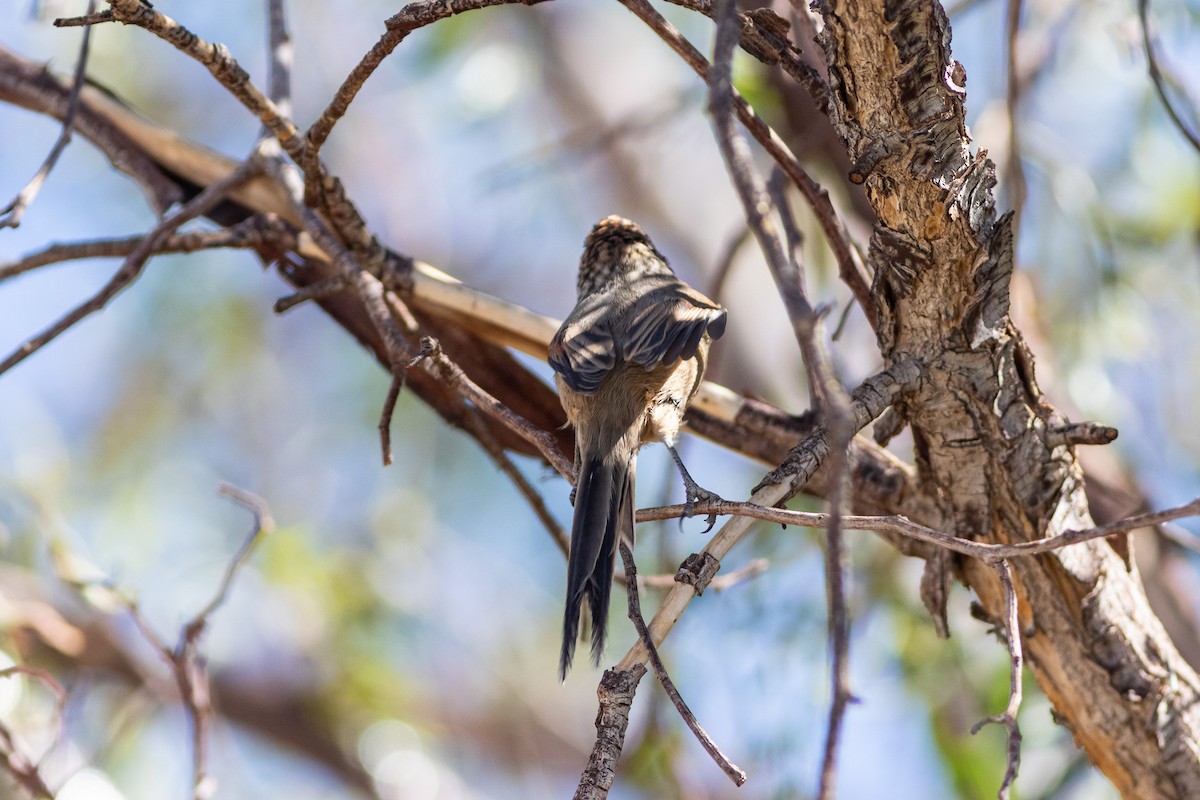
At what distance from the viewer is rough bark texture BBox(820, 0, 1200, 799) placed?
1823mm

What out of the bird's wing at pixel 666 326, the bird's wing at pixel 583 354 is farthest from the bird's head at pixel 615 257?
the bird's wing at pixel 583 354

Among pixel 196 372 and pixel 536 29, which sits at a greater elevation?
pixel 536 29

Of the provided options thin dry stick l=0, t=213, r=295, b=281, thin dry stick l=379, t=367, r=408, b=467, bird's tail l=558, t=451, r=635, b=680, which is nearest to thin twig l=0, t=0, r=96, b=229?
thin dry stick l=0, t=213, r=295, b=281

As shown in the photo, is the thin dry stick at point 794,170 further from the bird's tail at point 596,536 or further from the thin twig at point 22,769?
the thin twig at point 22,769

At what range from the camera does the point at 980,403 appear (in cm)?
212

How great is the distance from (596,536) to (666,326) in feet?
2.68

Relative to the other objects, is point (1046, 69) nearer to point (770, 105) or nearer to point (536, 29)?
point (770, 105)

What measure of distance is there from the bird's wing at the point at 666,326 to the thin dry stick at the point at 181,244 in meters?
0.93

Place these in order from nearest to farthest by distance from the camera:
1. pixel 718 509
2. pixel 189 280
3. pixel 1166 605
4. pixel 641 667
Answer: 1. pixel 641 667
2. pixel 718 509
3. pixel 1166 605
4. pixel 189 280

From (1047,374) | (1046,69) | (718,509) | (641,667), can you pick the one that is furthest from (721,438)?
(1046,69)

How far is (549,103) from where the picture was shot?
7.85m

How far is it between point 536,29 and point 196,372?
3442 millimetres

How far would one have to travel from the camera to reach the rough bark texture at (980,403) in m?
1.82

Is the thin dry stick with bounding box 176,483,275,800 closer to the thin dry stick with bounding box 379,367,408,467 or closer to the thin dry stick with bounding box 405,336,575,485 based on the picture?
the thin dry stick with bounding box 379,367,408,467
